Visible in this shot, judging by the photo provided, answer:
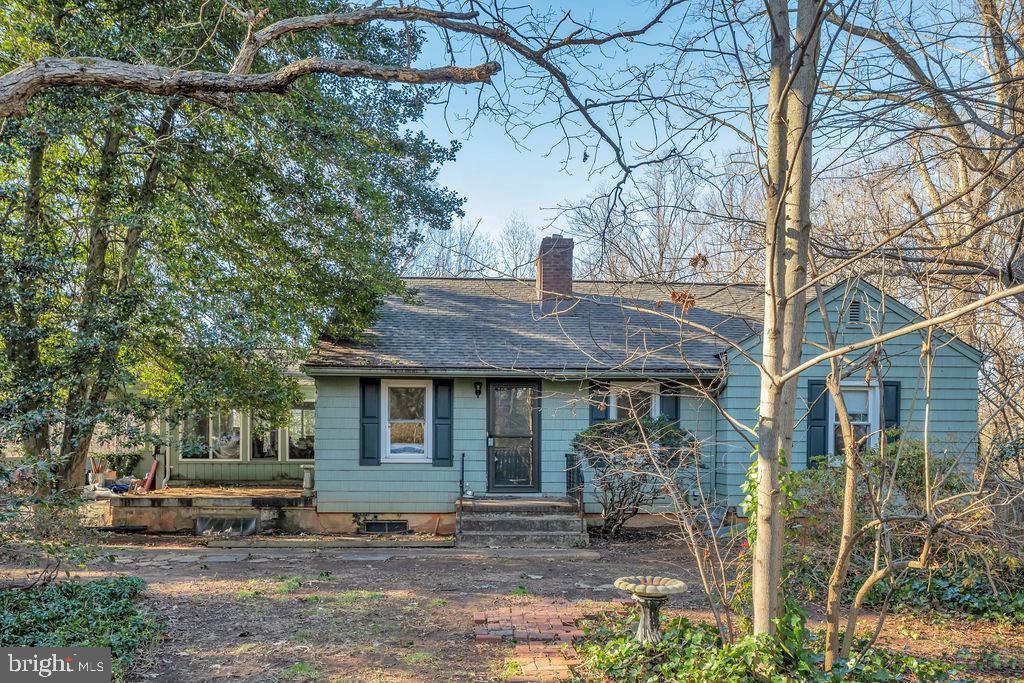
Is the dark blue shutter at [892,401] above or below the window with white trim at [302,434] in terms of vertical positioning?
above

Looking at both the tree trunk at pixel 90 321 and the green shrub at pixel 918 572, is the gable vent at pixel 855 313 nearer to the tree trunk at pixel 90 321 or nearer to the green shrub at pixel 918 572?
the green shrub at pixel 918 572

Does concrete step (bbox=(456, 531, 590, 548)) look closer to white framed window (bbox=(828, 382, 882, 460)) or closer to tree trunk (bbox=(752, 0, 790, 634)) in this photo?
white framed window (bbox=(828, 382, 882, 460))

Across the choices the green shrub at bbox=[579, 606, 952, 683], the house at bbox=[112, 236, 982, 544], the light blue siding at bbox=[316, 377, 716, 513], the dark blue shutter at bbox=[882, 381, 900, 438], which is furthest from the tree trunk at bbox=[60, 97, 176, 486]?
the dark blue shutter at bbox=[882, 381, 900, 438]

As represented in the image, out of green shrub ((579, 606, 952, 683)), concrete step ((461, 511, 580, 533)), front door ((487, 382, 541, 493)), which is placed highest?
front door ((487, 382, 541, 493))

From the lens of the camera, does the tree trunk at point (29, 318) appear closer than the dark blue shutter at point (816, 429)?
Yes

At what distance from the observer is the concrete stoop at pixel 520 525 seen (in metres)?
10.8

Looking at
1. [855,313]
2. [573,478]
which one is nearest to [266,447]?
[573,478]

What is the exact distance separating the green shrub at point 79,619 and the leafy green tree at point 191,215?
2.23 meters

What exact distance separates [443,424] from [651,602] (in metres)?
7.37

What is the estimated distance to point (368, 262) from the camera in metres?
10.5

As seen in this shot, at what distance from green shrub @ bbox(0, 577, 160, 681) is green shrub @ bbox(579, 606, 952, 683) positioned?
11.9ft

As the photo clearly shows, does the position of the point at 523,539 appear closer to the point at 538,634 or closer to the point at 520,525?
the point at 520,525

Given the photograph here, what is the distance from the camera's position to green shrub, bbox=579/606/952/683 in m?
4.18

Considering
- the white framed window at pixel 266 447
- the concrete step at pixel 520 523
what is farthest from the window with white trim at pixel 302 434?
the concrete step at pixel 520 523
